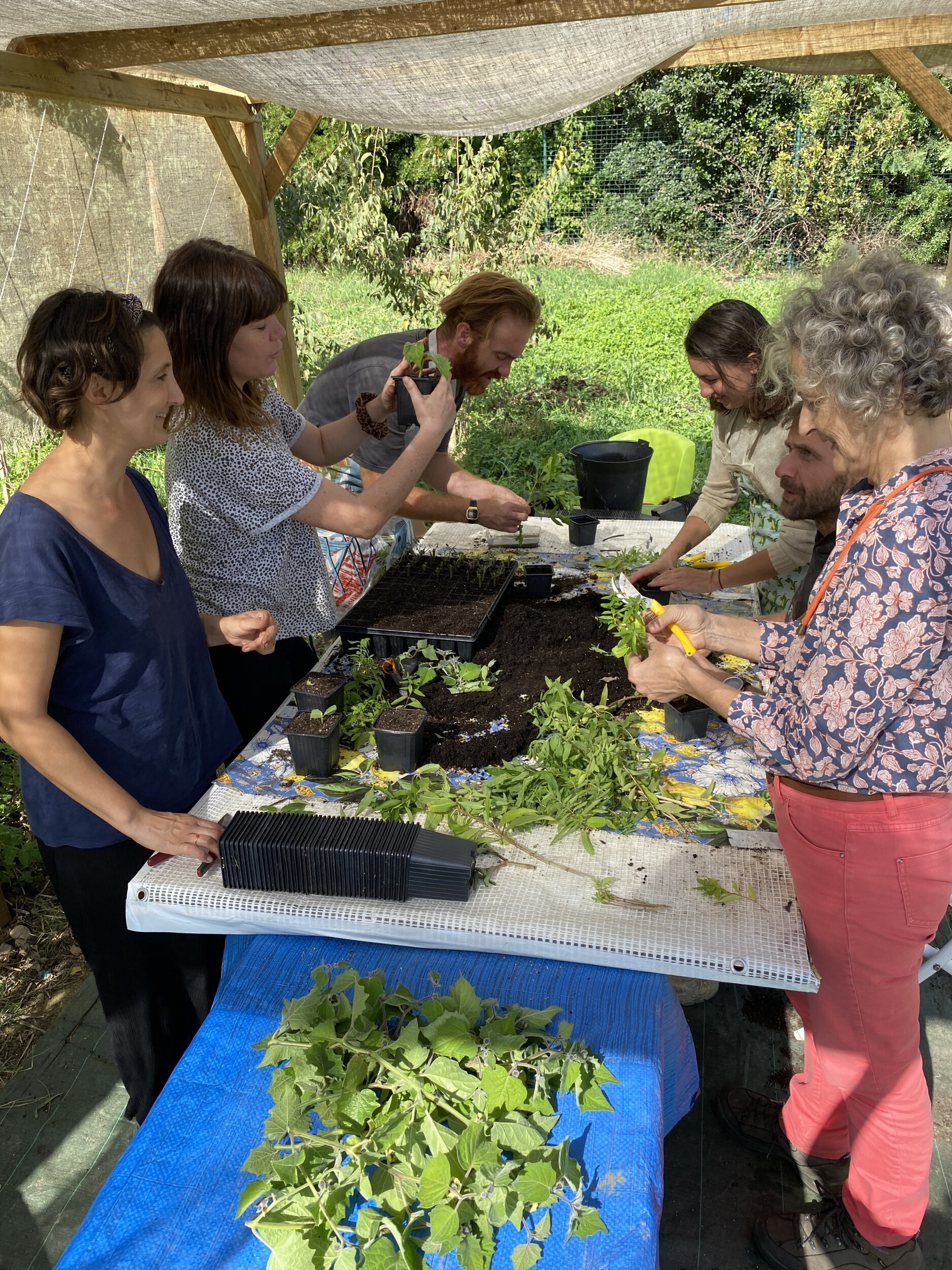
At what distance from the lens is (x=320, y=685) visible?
2.33 meters

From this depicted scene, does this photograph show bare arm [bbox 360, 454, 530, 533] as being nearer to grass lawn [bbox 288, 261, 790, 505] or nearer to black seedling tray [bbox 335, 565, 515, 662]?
black seedling tray [bbox 335, 565, 515, 662]

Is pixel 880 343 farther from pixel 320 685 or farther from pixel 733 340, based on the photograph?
pixel 320 685

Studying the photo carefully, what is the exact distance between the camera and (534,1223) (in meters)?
1.33

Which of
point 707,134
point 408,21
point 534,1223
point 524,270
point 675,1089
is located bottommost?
point 675,1089

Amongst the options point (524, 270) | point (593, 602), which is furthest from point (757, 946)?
point (524, 270)

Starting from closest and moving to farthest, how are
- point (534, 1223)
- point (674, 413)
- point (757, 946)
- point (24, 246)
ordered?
1. point (534, 1223)
2. point (757, 946)
3. point (24, 246)
4. point (674, 413)

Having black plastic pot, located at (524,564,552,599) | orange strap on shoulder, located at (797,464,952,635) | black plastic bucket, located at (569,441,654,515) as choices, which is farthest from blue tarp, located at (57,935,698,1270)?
black plastic bucket, located at (569,441,654,515)

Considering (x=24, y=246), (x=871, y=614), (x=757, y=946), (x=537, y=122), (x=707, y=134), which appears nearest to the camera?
(x=871, y=614)

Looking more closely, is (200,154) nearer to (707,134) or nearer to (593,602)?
(593,602)

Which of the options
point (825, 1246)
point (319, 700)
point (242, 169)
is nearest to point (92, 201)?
point (242, 169)

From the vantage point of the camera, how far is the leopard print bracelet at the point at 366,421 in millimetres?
3115

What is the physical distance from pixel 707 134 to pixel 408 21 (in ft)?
48.4

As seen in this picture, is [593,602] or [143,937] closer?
[143,937]

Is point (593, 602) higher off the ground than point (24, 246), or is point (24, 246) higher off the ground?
point (24, 246)
